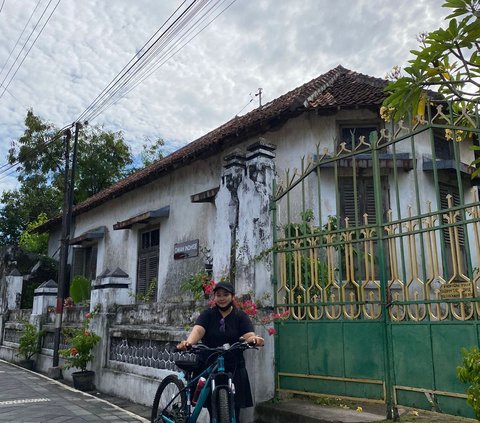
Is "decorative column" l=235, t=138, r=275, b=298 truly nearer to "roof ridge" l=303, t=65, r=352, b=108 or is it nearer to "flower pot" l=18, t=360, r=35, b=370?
"roof ridge" l=303, t=65, r=352, b=108

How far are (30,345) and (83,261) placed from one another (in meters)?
5.92

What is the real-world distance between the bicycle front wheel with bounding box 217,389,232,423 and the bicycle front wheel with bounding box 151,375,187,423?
59cm

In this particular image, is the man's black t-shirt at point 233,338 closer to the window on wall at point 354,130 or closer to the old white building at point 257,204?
the old white building at point 257,204

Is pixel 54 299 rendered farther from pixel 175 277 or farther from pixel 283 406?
pixel 283 406

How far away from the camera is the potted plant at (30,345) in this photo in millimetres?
11234

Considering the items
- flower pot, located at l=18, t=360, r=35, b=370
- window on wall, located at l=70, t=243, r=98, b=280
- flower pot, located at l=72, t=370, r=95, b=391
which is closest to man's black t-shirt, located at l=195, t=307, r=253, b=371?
flower pot, located at l=72, t=370, r=95, b=391

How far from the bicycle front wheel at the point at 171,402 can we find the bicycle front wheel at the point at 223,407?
59cm

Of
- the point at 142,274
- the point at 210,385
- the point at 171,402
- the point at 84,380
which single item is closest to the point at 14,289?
the point at 142,274

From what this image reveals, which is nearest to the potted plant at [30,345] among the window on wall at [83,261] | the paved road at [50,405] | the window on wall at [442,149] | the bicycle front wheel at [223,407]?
the paved road at [50,405]

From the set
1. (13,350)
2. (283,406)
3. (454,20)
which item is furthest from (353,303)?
(13,350)

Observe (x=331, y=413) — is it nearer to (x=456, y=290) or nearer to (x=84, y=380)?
(x=456, y=290)

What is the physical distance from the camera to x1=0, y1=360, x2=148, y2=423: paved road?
5.89 m

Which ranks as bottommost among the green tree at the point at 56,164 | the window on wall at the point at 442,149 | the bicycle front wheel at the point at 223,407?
the bicycle front wheel at the point at 223,407

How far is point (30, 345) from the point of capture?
37.0 ft
